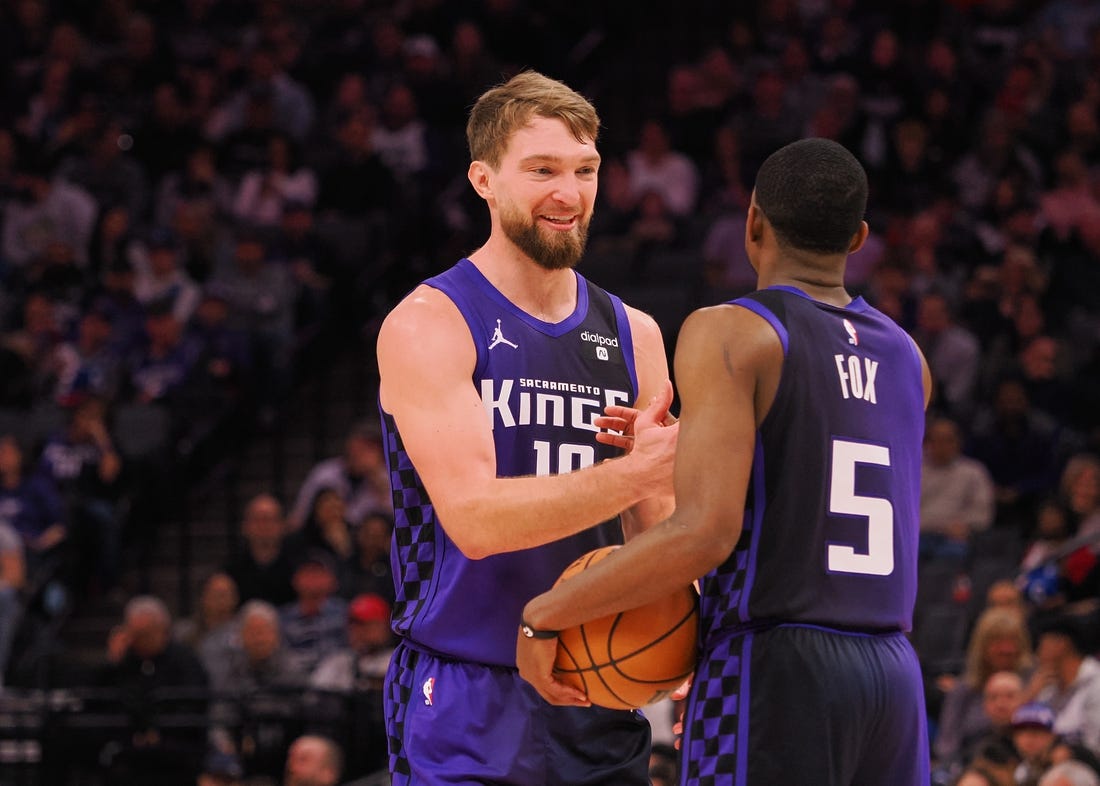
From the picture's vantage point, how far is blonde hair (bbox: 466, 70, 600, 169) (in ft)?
15.0

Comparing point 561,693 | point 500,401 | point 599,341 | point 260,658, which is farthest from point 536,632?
point 260,658

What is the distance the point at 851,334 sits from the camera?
392 centimetres

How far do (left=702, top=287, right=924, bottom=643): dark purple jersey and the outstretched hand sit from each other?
15.9 inches

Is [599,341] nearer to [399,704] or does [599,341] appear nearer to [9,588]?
[399,704]

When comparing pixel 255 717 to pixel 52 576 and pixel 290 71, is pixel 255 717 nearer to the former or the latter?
pixel 52 576

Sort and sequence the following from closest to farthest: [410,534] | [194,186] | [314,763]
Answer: [410,534] → [314,763] → [194,186]

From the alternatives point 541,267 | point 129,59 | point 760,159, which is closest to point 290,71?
point 129,59

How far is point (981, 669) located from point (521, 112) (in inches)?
240

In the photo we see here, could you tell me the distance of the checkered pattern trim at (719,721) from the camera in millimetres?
3734

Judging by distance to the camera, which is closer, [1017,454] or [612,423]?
[612,423]

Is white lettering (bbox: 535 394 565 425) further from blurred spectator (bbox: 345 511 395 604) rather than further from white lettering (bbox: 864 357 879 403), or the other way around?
blurred spectator (bbox: 345 511 395 604)

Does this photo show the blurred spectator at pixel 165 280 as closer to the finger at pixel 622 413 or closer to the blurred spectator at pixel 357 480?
the blurred spectator at pixel 357 480

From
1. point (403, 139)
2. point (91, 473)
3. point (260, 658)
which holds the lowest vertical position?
point (260, 658)

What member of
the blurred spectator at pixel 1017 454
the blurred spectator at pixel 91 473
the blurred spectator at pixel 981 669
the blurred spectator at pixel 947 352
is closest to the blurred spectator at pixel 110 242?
the blurred spectator at pixel 91 473
